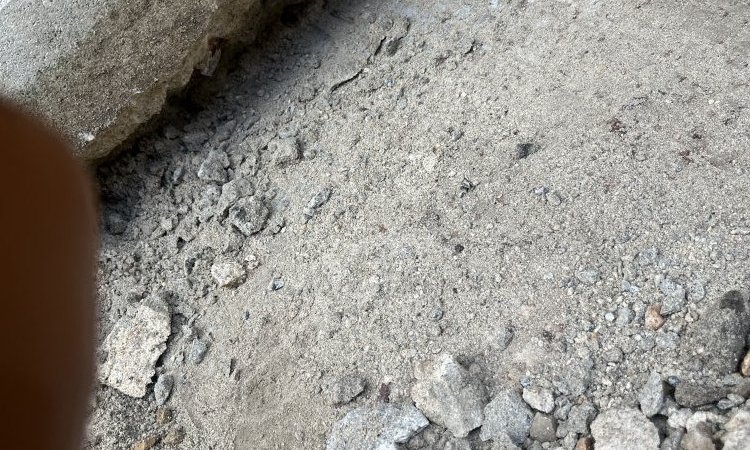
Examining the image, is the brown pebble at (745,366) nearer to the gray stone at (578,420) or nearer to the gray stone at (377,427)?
the gray stone at (578,420)

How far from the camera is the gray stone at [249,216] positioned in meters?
2.02

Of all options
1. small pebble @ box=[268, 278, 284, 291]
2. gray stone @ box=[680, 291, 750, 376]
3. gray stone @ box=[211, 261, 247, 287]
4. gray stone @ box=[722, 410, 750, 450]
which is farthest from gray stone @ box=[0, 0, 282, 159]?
gray stone @ box=[722, 410, 750, 450]

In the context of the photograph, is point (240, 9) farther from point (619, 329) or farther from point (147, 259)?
point (619, 329)

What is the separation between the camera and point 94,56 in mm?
1977

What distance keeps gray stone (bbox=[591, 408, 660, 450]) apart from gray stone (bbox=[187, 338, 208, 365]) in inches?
39.3

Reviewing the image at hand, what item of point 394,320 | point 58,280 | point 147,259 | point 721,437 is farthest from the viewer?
point 147,259

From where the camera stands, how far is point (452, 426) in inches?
59.4

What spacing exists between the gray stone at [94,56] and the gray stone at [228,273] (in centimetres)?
51

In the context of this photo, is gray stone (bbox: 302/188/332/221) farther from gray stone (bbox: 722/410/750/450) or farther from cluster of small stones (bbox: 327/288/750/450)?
gray stone (bbox: 722/410/750/450)

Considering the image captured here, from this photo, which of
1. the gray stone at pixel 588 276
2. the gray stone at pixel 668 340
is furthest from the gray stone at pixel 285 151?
the gray stone at pixel 668 340

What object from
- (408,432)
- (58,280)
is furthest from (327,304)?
(58,280)

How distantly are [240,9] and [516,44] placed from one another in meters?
0.86

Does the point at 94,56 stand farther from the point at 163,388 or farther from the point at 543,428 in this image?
the point at 543,428

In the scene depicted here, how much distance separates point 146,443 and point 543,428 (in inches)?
38.9
